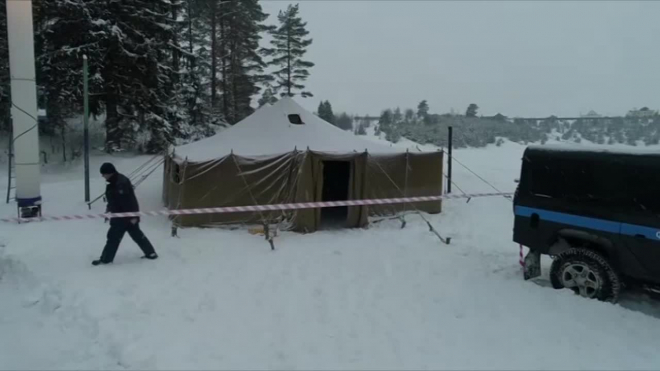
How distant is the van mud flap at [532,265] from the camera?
679cm

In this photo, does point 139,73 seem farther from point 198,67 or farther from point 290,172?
point 290,172

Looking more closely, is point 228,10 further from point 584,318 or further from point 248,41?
point 584,318

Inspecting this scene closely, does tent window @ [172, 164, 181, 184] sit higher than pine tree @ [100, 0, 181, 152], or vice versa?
pine tree @ [100, 0, 181, 152]

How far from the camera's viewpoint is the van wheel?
5.83m

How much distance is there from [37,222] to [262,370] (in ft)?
28.4

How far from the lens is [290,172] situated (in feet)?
36.8

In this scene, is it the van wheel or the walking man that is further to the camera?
the walking man

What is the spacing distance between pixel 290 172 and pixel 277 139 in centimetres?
169

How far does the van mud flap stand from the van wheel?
353 millimetres

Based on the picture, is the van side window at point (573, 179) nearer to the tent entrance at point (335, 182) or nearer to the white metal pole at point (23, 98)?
the tent entrance at point (335, 182)

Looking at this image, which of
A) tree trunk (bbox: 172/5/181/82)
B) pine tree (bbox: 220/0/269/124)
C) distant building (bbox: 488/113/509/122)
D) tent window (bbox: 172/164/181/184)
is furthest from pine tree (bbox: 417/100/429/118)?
tent window (bbox: 172/164/181/184)

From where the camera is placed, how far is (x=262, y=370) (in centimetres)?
420

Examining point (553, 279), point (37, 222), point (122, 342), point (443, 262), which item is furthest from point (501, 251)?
point (37, 222)

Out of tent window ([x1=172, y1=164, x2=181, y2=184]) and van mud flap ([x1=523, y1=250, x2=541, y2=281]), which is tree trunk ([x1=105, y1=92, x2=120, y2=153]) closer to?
tent window ([x1=172, y1=164, x2=181, y2=184])
